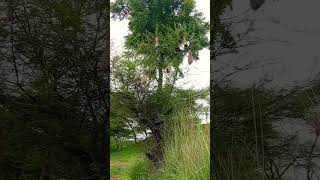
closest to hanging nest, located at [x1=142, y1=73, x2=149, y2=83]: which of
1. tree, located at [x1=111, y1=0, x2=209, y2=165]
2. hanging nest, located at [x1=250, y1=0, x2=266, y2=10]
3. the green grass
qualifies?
tree, located at [x1=111, y1=0, x2=209, y2=165]

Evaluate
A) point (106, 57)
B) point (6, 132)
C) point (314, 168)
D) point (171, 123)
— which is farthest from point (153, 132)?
point (314, 168)

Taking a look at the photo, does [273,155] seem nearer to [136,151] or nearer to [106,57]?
[106,57]

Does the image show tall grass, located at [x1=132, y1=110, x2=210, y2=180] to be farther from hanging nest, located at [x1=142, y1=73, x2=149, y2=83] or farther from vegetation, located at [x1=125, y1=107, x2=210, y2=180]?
hanging nest, located at [x1=142, y1=73, x2=149, y2=83]

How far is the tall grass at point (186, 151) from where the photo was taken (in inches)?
161

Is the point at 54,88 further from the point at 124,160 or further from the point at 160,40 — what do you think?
the point at 160,40

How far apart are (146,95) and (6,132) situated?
7.30 feet

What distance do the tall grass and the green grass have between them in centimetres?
56

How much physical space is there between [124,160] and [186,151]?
1.81m

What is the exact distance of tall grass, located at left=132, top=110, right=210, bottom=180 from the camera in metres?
4.09

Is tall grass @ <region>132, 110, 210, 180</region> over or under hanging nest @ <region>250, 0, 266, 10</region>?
under

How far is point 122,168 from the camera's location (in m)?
6.00

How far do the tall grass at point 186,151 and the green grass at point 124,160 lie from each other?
563 millimetres

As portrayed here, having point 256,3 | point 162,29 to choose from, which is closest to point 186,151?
point 256,3

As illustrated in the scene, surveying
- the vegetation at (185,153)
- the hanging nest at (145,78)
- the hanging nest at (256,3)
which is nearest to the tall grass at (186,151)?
the vegetation at (185,153)
